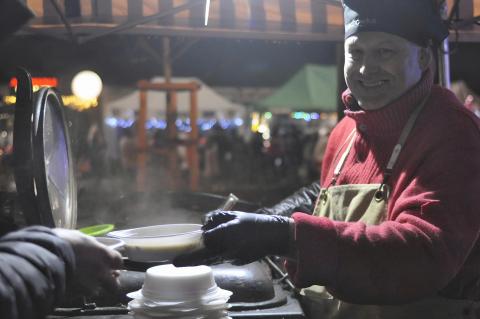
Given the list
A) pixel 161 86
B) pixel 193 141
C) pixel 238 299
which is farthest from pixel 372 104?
pixel 193 141

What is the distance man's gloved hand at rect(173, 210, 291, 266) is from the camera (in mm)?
1750

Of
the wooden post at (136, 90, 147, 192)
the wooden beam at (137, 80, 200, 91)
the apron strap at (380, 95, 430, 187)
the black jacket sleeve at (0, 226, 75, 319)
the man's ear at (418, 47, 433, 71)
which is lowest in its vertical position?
the wooden post at (136, 90, 147, 192)

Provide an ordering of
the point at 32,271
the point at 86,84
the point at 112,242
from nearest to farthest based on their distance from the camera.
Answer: the point at 32,271
the point at 112,242
the point at 86,84

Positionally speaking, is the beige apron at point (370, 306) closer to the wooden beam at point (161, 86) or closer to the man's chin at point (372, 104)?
the man's chin at point (372, 104)

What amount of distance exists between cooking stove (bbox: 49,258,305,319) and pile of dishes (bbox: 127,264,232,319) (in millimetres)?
498

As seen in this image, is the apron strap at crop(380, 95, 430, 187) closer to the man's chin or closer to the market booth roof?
the man's chin

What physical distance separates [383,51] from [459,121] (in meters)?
0.43

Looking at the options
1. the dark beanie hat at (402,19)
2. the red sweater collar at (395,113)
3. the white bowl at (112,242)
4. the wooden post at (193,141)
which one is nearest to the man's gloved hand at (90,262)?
the white bowl at (112,242)

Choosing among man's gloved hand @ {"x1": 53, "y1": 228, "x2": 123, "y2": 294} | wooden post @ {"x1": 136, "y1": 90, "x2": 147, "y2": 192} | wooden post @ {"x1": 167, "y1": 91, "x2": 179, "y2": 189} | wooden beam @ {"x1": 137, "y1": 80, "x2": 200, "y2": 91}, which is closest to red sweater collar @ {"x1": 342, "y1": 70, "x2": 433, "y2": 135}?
man's gloved hand @ {"x1": 53, "y1": 228, "x2": 123, "y2": 294}

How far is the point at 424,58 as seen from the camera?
2303 mm

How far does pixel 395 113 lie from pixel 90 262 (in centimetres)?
138

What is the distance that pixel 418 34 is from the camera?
2223mm

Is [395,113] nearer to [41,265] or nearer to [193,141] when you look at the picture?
[41,265]

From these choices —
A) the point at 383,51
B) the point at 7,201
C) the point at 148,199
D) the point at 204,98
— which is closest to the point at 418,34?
the point at 383,51
